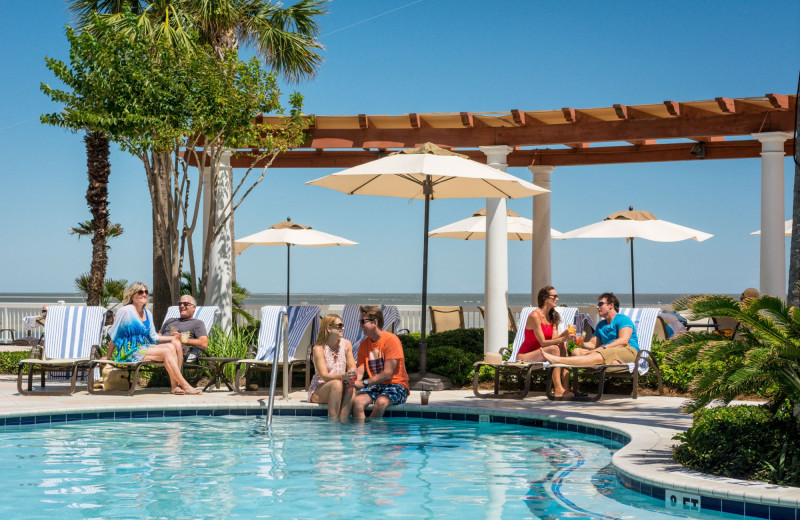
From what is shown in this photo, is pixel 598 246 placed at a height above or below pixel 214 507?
above

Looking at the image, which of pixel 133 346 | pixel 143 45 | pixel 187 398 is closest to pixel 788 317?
pixel 187 398

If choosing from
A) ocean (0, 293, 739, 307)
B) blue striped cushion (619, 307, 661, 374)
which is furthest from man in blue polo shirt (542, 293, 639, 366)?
ocean (0, 293, 739, 307)

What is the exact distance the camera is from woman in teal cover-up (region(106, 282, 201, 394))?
33.0ft

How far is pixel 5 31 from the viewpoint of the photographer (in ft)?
96.2

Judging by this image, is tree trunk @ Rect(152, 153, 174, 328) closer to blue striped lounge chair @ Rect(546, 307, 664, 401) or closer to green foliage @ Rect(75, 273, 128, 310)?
green foliage @ Rect(75, 273, 128, 310)

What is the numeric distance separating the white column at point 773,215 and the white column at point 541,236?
421 centimetres

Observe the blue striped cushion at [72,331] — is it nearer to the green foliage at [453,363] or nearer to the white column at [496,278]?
the green foliage at [453,363]

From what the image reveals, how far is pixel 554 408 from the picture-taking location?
9.02 metres

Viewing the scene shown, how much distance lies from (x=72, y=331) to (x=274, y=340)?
2.31 meters

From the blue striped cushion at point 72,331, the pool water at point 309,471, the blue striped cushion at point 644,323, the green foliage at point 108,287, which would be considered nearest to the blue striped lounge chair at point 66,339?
the blue striped cushion at point 72,331

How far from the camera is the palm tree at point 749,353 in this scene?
5.17m

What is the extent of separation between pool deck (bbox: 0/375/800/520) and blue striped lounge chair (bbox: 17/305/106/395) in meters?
0.33

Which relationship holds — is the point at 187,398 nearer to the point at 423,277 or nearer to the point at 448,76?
the point at 423,277

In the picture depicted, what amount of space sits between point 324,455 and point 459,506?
1.88 metres
